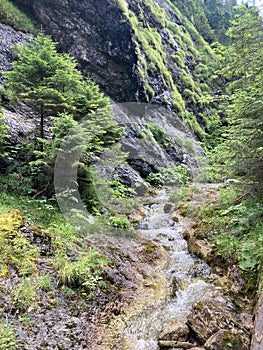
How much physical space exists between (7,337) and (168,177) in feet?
43.7

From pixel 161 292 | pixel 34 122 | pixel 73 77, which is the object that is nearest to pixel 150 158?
pixel 34 122

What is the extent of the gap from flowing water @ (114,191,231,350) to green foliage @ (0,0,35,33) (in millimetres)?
13561

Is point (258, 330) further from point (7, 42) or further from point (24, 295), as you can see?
point (7, 42)

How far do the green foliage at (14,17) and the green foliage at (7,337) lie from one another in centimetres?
1525

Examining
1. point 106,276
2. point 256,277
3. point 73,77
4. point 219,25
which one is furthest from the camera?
point 219,25

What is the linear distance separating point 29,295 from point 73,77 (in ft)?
20.9

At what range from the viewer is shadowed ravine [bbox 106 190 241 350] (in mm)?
4207

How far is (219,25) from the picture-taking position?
134 feet

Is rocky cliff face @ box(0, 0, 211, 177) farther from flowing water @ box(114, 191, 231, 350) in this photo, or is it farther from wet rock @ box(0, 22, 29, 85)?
flowing water @ box(114, 191, 231, 350)

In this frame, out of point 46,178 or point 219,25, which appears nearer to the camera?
point 46,178

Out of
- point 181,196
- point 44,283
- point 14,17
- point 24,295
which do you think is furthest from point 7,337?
point 14,17

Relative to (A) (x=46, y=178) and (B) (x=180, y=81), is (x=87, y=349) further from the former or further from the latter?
(B) (x=180, y=81)

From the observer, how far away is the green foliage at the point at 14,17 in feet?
45.5

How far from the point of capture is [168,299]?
5.12 meters
